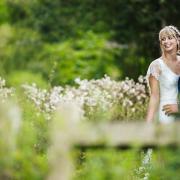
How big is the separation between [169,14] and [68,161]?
48.4 ft

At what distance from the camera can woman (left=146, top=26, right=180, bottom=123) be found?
8.39 metres

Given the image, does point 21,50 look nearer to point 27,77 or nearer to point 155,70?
point 27,77

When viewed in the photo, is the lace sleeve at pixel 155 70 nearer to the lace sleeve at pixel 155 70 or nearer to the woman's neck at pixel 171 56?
the lace sleeve at pixel 155 70

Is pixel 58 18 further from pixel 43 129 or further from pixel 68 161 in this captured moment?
pixel 68 161

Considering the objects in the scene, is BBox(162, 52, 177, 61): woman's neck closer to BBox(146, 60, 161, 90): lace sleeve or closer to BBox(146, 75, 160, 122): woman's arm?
BBox(146, 60, 161, 90): lace sleeve

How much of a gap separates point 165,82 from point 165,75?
7cm

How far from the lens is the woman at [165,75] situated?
27.5 feet

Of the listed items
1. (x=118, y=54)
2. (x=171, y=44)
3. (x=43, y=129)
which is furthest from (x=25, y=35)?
(x=43, y=129)

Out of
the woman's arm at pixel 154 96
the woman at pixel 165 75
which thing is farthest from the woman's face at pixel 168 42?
the woman's arm at pixel 154 96

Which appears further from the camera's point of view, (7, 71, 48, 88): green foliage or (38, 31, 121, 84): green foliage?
(38, 31, 121, 84): green foliage

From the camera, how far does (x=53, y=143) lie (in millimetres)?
3984

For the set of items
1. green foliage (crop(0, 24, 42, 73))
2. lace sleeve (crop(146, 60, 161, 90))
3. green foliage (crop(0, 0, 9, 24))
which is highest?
green foliage (crop(0, 0, 9, 24))

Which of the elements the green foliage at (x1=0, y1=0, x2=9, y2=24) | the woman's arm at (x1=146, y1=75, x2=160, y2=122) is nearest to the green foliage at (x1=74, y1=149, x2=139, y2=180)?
the woman's arm at (x1=146, y1=75, x2=160, y2=122)

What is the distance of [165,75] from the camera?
8445 mm
